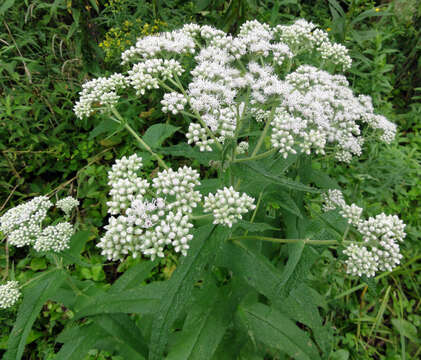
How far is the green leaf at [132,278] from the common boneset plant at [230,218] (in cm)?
2

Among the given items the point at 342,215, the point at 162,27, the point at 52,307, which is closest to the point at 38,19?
the point at 162,27

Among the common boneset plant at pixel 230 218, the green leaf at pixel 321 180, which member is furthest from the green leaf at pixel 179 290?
the green leaf at pixel 321 180

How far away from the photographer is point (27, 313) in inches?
82.0

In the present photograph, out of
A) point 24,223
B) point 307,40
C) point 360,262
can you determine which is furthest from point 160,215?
point 307,40

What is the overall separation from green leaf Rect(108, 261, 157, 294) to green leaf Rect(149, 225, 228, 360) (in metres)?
0.78

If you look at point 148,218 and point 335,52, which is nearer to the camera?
point 148,218

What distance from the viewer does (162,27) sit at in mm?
4301

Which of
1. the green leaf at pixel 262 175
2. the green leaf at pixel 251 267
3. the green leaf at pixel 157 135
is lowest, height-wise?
the green leaf at pixel 251 267

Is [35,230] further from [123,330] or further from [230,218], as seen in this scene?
[230,218]

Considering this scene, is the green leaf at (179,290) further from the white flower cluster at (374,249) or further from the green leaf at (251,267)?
the white flower cluster at (374,249)

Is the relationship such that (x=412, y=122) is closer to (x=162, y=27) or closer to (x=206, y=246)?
(x=162, y=27)

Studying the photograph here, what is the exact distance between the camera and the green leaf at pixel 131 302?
6.54ft

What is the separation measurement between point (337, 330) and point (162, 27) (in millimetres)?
4720

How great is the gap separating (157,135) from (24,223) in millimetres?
1417
